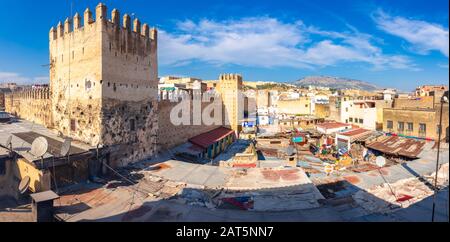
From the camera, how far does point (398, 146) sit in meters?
22.6

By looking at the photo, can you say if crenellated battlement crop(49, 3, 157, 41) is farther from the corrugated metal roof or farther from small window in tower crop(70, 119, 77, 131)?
the corrugated metal roof

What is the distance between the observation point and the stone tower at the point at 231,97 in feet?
111

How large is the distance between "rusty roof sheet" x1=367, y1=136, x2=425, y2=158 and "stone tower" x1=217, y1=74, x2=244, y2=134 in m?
15.5

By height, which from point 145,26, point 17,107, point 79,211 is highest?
point 145,26

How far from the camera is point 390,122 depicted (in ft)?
94.2

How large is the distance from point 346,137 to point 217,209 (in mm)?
20355

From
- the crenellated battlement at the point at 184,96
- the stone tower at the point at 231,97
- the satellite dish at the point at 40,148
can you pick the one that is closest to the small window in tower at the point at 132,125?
the crenellated battlement at the point at 184,96

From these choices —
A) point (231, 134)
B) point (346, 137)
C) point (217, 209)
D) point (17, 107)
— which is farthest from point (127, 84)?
point (17, 107)

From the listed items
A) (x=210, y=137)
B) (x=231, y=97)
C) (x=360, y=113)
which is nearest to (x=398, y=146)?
(x=360, y=113)

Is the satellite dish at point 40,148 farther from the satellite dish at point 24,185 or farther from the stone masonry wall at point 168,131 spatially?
the stone masonry wall at point 168,131

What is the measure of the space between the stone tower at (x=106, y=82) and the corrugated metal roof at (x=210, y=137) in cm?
746

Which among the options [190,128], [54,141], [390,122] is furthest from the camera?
[390,122]
